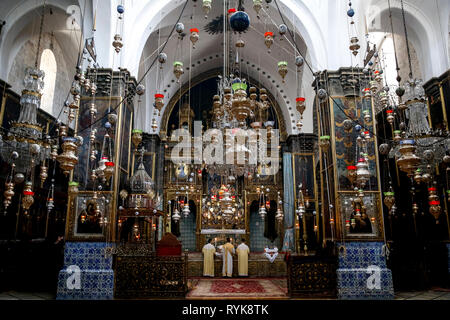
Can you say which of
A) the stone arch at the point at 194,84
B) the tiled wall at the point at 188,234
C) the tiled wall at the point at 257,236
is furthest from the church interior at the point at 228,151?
the tiled wall at the point at 188,234

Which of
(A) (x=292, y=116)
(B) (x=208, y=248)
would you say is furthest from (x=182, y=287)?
(A) (x=292, y=116)

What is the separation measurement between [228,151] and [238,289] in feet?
10.9

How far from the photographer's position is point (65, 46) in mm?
11273

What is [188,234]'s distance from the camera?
14539 millimetres

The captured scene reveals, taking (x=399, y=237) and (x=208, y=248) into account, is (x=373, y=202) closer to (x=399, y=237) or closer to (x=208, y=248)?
(x=399, y=237)

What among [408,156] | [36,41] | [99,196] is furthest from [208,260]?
[36,41]

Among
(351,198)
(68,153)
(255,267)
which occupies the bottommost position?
(255,267)

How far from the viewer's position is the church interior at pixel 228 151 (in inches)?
259

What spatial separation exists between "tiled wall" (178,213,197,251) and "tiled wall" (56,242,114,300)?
7.66 meters

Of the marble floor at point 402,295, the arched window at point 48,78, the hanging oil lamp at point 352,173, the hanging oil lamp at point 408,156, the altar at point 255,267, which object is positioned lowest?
the marble floor at point 402,295

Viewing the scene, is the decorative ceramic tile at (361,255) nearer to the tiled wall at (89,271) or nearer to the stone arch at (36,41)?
the tiled wall at (89,271)

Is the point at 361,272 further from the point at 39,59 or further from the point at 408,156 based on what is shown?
the point at 39,59

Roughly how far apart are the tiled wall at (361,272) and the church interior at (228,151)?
0.03 metres

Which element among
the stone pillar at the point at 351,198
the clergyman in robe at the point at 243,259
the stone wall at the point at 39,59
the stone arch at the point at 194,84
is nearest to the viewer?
the stone pillar at the point at 351,198
